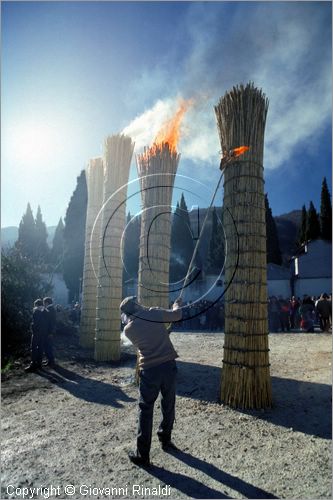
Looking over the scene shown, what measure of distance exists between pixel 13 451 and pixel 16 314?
977 cm

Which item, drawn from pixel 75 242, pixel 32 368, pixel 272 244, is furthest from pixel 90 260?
pixel 272 244

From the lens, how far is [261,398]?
18.8 ft

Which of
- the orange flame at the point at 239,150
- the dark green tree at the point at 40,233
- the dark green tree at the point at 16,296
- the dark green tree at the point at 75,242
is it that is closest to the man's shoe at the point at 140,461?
the orange flame at the point at 239,150

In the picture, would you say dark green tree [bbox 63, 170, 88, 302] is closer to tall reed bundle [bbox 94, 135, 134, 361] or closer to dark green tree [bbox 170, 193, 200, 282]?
tall reed bundle [bbox 94, 135, 134, 361]

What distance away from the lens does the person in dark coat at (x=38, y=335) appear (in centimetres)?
975

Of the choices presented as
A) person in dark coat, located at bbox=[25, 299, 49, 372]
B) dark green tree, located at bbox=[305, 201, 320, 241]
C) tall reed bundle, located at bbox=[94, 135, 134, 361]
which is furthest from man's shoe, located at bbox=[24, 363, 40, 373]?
dark green tree, located at bbox=[305, 201, 320, 241]

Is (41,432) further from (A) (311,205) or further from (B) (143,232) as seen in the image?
(A) (311,205)

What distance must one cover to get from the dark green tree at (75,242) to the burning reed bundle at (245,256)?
36.3 metres

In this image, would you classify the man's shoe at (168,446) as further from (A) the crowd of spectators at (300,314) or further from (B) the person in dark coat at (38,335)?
(A) the crowd of spectators at (300,314)

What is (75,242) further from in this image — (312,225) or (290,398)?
(290,398)

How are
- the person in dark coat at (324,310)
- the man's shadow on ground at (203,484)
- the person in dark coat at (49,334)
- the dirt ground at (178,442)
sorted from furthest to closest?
the person in dark coat at (324,310) → the person in dark coat at (49,334) → the dirt ground at (178,442) → the man's shadow on ground at (203,484)

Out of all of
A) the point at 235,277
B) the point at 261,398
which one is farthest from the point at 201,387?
the point at 235,277

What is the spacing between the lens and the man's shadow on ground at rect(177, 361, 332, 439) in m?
5.09

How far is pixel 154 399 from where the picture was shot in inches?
178
